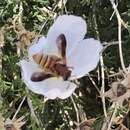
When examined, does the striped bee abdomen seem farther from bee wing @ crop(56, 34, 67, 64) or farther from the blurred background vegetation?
the blurred background vegetation

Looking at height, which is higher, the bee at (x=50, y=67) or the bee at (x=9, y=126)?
the bee at (x=50, y=67)

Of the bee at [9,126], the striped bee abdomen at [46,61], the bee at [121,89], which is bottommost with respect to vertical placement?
the bee at [9,126]

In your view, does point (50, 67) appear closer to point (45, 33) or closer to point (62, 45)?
point (62, 45)

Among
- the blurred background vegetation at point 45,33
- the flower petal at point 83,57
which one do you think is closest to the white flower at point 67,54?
the flower petal at point 83,57

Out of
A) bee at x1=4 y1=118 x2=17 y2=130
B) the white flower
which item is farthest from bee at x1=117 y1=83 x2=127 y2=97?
bee at x1=4 y1=118 x2=17 y2=130

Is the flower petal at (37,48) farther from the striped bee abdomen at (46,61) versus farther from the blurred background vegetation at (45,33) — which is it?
the blurred background vegetation at (45,33)

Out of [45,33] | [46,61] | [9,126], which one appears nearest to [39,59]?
[46,61]
